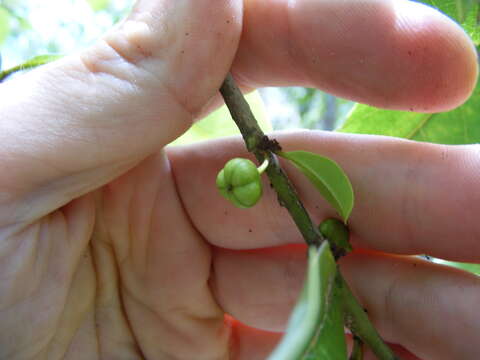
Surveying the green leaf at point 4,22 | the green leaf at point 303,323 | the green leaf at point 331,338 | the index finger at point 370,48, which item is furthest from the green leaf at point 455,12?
the green leaf at point 4,22

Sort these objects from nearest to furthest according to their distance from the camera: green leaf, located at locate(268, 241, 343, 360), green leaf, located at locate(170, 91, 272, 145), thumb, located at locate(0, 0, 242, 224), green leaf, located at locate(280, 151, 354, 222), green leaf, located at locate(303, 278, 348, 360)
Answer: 1. green leaf, located at locate(268, 241, 343, 360)
2. green leaf, located at locate(303, 278, 348, 360)
3. green leaf, located at locate(280, 151, 354, 222)
4. thumb, located at locate(0, 0, 242, 224)
5. green leaf, located at locate(170, 91, 272, 145)

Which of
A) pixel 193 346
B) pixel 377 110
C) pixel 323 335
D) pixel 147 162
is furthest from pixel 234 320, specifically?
pixel 323 335

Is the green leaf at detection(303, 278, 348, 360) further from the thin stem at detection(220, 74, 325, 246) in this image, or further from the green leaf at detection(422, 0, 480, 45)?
the green leaf at detection(422, 0, 480, 45)

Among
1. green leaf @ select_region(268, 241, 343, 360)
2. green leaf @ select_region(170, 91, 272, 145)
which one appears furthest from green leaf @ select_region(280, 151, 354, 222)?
green leaf @ select_region(170, 91, 272, 145)

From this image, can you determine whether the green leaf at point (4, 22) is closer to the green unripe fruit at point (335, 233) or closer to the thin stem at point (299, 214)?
the thin stem at point (299, 214)

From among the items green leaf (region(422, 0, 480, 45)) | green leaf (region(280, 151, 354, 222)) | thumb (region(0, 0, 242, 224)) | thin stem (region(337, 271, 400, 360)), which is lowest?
thin stem (region(337, 271, 400, 360))

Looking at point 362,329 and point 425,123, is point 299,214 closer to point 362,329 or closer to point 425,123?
point 362,329
